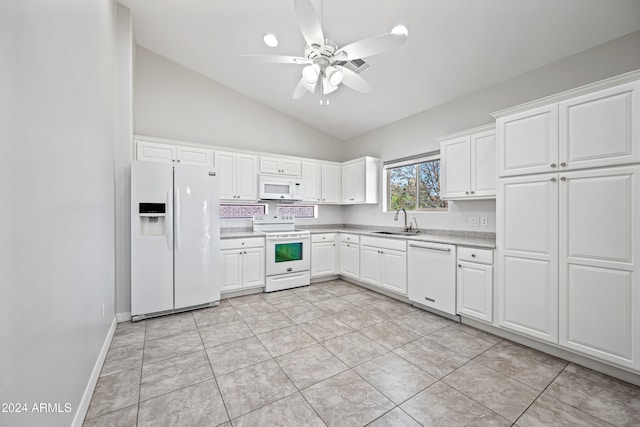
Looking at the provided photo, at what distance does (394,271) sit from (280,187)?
234cm

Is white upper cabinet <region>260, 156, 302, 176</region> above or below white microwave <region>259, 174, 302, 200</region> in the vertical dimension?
above

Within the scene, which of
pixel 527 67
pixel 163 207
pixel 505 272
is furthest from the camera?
pixel 163 207

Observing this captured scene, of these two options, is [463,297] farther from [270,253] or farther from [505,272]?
[270,253]

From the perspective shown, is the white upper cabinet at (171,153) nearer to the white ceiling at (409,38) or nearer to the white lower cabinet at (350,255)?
the white ceiling at (409,38)

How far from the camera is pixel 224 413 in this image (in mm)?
1622

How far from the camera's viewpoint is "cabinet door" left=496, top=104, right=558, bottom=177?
2.23 metres

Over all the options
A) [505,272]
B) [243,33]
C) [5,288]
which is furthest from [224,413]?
[243,33]

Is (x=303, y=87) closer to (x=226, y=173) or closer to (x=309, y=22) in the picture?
(x=309, y=22)

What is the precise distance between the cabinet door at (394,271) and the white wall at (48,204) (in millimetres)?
3252

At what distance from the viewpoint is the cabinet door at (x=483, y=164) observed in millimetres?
2904

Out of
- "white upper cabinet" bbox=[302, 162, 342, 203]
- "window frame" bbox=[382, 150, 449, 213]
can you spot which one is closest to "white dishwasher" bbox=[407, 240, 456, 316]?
"window frame" bbox=[382, 150, 449, 213]

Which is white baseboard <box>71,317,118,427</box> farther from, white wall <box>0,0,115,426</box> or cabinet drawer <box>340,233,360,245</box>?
cabinet drawer <box>340,233,360,245</box>

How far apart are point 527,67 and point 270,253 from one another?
3972 millimetres

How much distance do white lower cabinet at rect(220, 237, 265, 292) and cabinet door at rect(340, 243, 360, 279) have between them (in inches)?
57.5
